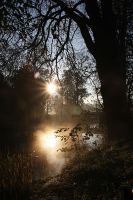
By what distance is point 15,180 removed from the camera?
31.6 ft

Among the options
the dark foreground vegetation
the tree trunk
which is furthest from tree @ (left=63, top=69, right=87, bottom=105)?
the dark foreground vegetation

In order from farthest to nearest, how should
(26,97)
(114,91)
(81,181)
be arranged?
(26,97) → (114,91) → (81,181)

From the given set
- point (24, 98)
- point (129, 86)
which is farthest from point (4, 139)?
point (129, 86)

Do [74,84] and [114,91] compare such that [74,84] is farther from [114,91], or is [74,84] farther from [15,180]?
[15,180]

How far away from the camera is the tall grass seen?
Answer: 934 centimetres

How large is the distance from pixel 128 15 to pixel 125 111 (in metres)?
6.52

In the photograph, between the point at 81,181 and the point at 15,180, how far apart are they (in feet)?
6.69

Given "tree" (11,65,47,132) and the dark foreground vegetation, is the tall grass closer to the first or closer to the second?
the dark foreground vegetation

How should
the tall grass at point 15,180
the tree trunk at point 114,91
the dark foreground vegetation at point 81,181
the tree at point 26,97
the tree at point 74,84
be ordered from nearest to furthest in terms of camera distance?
the dark foreground vegetation at point 81,181, the tall grass at point 15,180, the tree trunk at point 114,91, the tree at point 74,84, the tree at point 26,97

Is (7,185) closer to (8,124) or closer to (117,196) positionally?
(117,196)

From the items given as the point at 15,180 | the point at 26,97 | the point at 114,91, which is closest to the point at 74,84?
the point at 26,97

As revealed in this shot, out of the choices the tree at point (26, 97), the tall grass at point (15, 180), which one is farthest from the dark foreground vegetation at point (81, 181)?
the tree at point (26, 97)

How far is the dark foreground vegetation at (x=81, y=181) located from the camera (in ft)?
24.9

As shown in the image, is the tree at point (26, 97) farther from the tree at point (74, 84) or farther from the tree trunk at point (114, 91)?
the tree trunk at point (114, 91)
